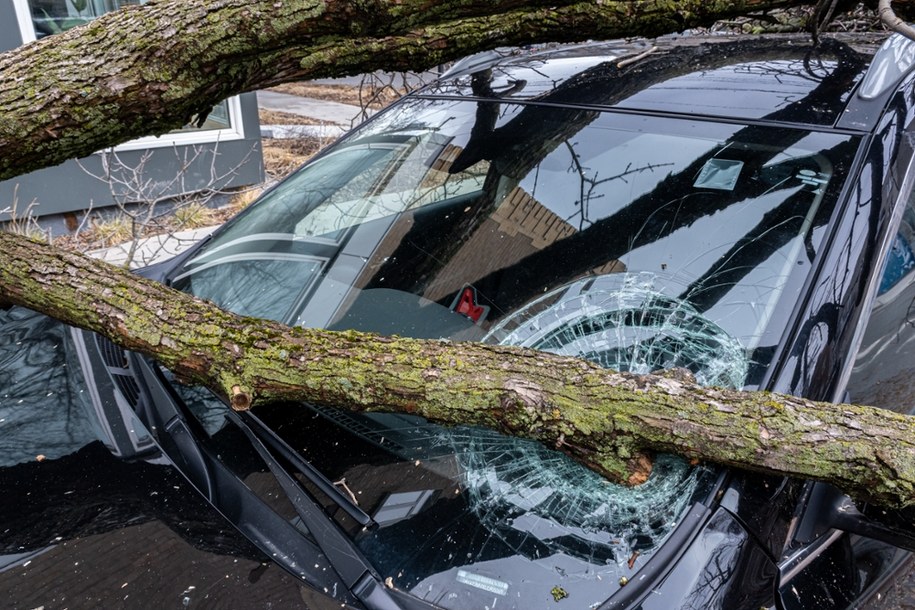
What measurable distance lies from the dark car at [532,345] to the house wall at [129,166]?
10.3 ft

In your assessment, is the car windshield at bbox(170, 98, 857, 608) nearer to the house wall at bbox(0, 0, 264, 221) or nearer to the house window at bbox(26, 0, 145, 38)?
the house wall at bbox(0, 0, 264, 221)

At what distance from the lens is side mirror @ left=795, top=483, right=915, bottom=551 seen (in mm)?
1260

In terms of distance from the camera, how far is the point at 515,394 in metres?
1.37

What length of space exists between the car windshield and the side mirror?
0.79ft

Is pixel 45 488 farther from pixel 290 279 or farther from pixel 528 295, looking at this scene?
pixel 528 295

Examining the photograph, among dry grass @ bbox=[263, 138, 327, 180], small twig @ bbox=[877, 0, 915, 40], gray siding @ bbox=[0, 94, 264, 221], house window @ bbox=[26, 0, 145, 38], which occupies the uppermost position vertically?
house window @ bbox=[26, 0, 145, 38]

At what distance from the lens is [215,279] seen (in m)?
2.15

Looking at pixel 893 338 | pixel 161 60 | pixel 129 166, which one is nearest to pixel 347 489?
pixel 161 60

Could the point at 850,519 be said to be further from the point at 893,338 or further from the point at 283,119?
the point at 283,119

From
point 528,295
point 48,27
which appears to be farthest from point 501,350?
point 48,27

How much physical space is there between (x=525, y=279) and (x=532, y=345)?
196 millimetres

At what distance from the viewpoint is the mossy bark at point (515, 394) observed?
49.1 inches

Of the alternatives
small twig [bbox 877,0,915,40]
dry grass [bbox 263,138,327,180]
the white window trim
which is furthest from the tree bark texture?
dry grass [bbox 263,138,327,180]

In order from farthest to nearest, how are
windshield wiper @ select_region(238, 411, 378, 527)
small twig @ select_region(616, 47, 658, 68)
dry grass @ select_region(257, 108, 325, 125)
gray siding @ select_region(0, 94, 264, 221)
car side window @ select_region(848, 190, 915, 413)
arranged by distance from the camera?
dry grass @ select_region(257, 108, 325, 125) < gray siding @ select_region(0, 94, 264, 221) < small twig @ select_region(616, 47, 658, 68) < car side window @ select_region(848, 190, 915, 413) < windshield wiper @ select_region(238, 411, 378, 527)
